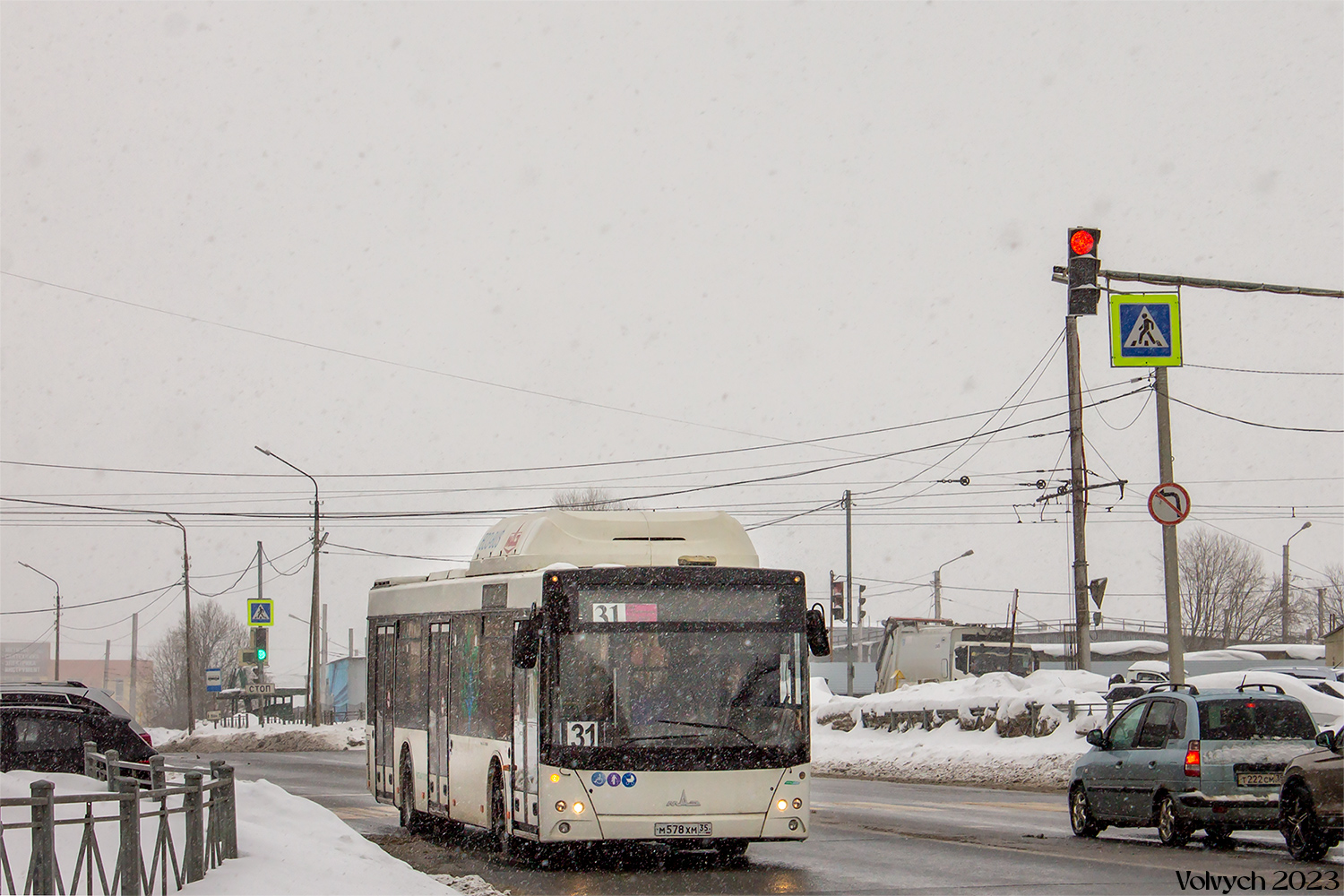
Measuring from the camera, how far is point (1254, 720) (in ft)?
50.9

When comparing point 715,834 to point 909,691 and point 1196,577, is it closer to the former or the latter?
point 909,691

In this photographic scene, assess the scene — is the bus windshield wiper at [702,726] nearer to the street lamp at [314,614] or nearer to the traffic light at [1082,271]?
the traffic light at [1082,271]

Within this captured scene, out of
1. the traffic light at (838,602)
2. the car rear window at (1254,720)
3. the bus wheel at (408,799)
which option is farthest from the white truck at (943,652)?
the car rear window at (1254,720)

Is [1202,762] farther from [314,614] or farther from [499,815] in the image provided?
[314,614]

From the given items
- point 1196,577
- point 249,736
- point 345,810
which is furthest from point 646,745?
point 1196,577

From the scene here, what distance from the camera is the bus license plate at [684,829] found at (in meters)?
13.8

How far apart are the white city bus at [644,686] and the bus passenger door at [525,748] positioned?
3cm

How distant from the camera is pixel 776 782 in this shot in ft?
46.2

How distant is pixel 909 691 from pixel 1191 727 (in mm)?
23833

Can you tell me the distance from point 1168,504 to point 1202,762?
516cm

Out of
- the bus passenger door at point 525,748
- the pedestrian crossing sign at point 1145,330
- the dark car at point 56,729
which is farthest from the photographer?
the dark car at point 56,729

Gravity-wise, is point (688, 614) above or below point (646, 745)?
above

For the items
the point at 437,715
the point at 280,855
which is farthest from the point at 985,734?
the point at 280,855

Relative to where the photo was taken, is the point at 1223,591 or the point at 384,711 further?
the point at 1223,591
